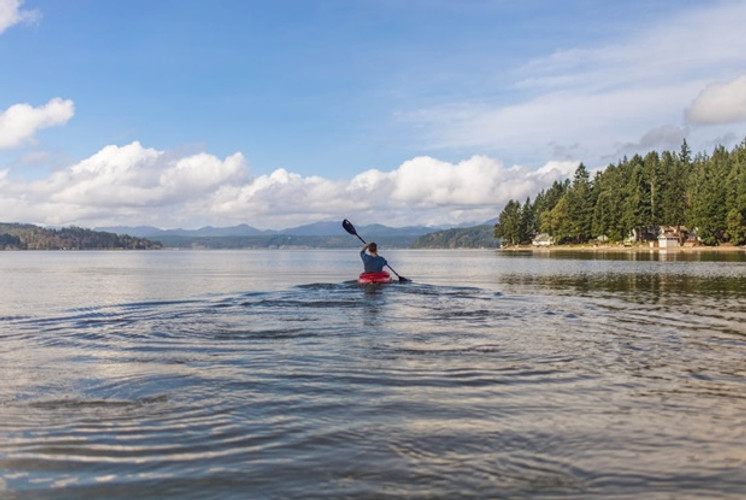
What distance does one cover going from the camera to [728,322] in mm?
20219

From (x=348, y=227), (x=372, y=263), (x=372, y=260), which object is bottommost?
(x=372, y=263)

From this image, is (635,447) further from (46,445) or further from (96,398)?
(96,398)

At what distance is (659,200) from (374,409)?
163 meters

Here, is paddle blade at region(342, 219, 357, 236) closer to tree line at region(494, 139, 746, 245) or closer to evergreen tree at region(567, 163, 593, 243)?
tree line at region(494, 139, 746, 245)

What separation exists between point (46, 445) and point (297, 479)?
11.7 feet

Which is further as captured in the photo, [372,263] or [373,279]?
[373,279]

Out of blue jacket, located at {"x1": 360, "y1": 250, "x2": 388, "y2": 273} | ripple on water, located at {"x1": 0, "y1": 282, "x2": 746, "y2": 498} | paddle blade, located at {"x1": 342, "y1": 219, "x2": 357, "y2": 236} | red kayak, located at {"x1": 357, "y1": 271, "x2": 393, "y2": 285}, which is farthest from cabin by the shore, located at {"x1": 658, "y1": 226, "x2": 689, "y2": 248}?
ripple on water, located at {"x1": 0, "y1": 282, "x2": 746, "y2": 498}

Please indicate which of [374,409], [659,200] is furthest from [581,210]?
[374,409]

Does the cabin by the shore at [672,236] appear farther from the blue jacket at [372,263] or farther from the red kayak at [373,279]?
the blue jacket at [372,263]

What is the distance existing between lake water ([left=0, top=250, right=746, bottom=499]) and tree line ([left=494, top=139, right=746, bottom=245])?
131184 mm

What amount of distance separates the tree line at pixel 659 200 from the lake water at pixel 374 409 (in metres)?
131

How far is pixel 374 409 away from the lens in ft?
31.0

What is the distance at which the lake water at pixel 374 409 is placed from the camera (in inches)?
262

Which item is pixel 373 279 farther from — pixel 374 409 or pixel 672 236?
pixel 672 236
